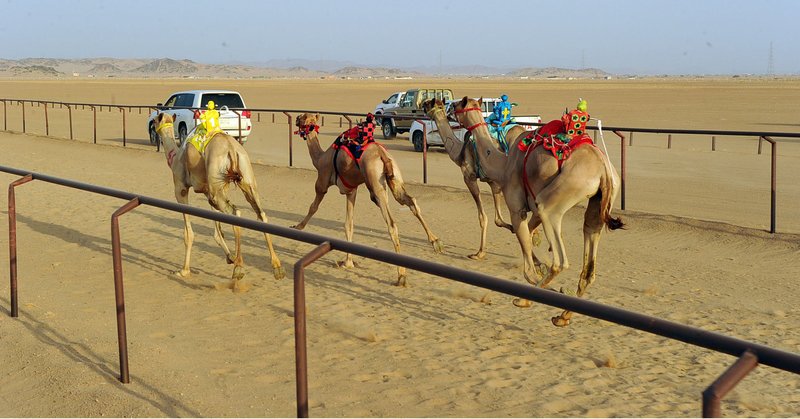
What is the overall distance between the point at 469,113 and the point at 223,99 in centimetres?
1726

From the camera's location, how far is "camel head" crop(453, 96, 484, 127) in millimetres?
10258

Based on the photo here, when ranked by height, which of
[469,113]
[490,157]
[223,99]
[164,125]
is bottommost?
[490,157]

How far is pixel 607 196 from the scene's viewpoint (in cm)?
802

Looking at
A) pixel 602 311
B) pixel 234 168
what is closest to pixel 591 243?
pixel 234 168

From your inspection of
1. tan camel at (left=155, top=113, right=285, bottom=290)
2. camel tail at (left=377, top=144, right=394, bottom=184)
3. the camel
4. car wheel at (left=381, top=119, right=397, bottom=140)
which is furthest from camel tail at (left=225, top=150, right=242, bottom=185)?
car wheel at (left=381, top=119, right=397, bottom=140)

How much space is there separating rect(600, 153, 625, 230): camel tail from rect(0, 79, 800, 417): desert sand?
894mm

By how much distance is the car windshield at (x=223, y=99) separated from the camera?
26188 millimetres

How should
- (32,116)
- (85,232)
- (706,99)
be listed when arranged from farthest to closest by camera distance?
(706,99)
(32,116)
(85,232)

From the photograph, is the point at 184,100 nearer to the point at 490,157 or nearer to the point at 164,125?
the point at 164,125

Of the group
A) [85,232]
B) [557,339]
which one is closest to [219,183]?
[85,232]

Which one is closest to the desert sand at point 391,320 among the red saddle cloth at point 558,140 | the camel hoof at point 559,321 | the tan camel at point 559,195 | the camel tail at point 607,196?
the camel hoof at point 559,321

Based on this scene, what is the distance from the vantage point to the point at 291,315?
26.5 feet

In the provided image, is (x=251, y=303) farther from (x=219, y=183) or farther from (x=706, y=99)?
(x=706, y=99)

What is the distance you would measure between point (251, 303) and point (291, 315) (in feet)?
2.35
